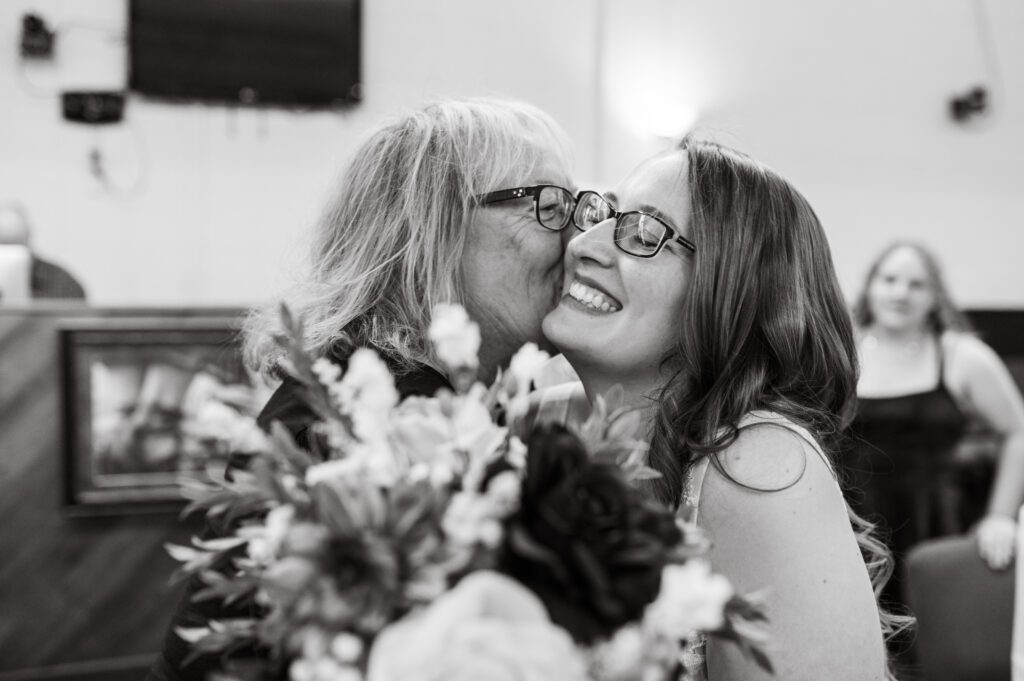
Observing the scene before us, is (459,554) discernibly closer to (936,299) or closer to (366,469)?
(366,469)

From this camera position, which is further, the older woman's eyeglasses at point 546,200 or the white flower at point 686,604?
the older woman's eyeglasses at point 546,200

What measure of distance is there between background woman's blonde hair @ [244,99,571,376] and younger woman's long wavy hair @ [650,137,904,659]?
39cm

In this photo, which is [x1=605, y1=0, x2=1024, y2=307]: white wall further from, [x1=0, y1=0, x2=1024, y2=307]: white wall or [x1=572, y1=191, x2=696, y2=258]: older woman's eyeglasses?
[x1=572, y1=191, x2=696, y2=258]: older woman's eyeglasses

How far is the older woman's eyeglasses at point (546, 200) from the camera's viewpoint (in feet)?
5.94

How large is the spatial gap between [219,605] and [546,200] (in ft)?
3.03

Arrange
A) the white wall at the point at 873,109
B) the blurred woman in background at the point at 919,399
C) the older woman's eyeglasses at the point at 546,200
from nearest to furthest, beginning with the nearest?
the older woman's eyeglasses at the point at 546,200
the blurred woman in background at the point at 919,399
the white wall at the point at 873,109

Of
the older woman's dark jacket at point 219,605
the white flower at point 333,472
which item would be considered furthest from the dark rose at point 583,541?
the older woman's dark jacket at point 219,605

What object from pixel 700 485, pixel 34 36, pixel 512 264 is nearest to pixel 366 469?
pixel 700 485

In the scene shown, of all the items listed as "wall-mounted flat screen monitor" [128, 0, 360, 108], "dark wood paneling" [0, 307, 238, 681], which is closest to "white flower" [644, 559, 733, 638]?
"dark wood paneling" [0, 307, 238, 681]

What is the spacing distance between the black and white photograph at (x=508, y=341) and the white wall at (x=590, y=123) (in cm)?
2

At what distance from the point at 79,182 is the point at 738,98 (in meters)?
3.96

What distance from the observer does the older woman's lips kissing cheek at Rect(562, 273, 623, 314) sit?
167 cm

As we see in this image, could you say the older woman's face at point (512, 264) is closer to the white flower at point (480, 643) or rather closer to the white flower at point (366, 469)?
the white flower at point (366, 469)

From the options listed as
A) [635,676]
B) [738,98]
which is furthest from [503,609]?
[738,98]
